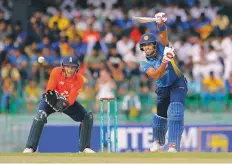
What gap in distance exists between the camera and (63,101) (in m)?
13.7

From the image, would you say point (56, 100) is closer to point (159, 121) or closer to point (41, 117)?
point (41, 117)

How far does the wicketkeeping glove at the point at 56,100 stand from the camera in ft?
44.9

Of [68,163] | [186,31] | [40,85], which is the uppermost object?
[186,31]

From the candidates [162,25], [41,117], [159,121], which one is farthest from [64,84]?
[162,25]

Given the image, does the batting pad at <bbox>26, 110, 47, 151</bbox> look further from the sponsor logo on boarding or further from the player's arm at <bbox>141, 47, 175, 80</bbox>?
the sponsor logo on boarding

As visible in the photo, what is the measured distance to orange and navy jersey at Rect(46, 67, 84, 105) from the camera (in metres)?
13.8

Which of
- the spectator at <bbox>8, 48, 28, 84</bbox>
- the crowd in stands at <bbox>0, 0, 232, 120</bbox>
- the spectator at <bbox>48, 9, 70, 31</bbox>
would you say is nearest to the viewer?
the crowd in stands at <bbox>0, 0, 232, 120</bbox>

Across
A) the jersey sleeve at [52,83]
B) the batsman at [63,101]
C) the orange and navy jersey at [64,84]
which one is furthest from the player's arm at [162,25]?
the jersey sleeve at [52,83]

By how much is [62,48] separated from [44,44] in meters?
0.46

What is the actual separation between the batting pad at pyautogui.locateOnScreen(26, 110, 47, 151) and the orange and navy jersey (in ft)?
1.48

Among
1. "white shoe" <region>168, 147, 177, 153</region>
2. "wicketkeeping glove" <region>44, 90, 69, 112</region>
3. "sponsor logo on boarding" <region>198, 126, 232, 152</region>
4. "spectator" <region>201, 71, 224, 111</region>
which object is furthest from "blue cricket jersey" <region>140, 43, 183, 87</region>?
"spectator" <region>201, 71, 224, 111</region>

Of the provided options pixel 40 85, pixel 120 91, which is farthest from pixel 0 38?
pixel 120 91

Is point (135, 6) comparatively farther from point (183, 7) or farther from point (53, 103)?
point (53, 103)

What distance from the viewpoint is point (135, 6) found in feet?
79.9
